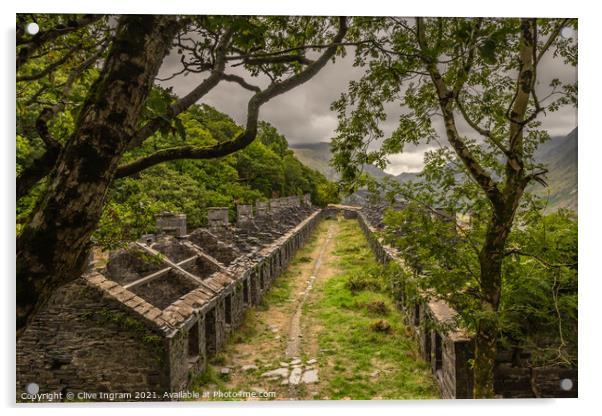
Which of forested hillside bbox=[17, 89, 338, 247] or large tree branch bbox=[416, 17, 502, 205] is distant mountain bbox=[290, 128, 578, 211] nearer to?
large tree branch bbox=[416, 17, 502, 205]

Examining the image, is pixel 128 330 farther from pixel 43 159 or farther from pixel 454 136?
pixel 454 136

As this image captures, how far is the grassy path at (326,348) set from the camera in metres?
7.26

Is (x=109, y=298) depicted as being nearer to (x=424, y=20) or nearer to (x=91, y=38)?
(x=91, y=38)

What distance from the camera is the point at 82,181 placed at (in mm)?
2939

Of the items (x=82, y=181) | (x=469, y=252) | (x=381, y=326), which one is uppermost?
(x=82, y=181)

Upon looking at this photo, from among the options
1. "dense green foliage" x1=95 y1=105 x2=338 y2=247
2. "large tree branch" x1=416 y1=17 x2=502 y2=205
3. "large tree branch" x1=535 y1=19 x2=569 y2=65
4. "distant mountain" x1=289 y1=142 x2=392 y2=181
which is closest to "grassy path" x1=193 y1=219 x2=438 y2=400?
"distant mountain" x1=289 y1=142 x2=392 y2=181

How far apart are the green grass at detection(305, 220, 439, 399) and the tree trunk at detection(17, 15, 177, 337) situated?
3829 millimetres

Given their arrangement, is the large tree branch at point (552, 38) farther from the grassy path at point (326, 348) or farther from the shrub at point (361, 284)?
the shrub at point (361, 284)

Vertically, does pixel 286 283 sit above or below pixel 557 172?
below

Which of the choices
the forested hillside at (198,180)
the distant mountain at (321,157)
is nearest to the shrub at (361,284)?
the forested hillside at (198,180)

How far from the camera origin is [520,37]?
544 cm

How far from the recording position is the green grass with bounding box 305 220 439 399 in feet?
24.0

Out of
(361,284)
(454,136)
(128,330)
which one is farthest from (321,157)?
(361,284)

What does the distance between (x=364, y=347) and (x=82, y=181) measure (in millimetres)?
8322
